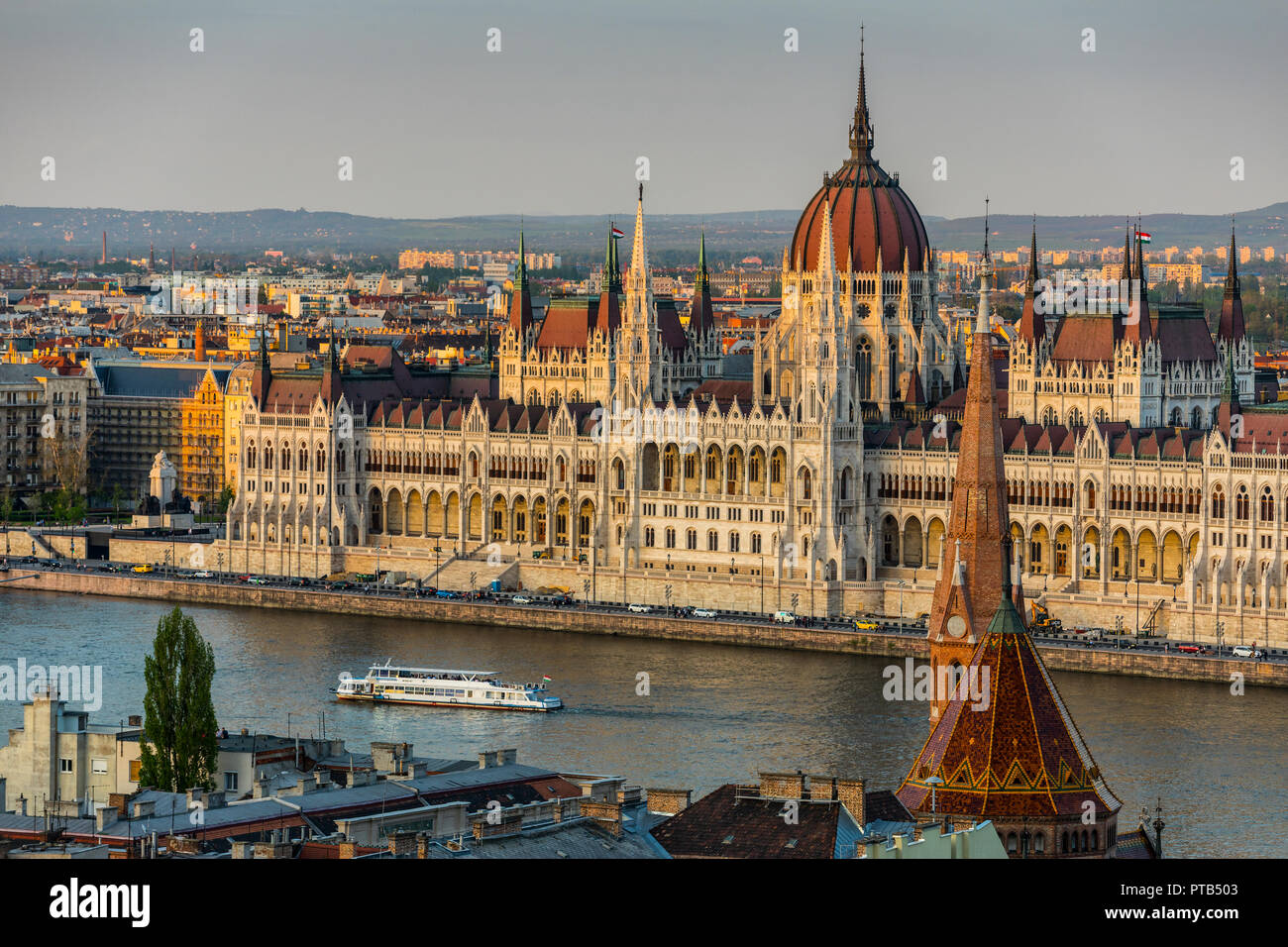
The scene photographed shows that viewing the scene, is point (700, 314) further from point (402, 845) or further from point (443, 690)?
point (402, 845)

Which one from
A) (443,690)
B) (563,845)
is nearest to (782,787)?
(563,845)

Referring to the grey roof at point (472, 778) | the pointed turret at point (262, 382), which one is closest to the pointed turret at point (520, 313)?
the pointed turret at point (262, 382)

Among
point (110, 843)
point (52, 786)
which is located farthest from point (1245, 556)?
point (110, 843)

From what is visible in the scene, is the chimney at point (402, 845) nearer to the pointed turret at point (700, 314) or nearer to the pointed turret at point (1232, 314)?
the pointed turret at point (1232, 314)

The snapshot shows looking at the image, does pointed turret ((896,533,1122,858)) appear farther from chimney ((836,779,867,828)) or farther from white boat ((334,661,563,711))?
white boat ((334,661,563,711))

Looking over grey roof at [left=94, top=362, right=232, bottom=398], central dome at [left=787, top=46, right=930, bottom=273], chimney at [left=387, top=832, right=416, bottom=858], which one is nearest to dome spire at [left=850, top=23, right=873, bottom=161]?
central dome at [left=787, top=46, right=930, bottom=273]
